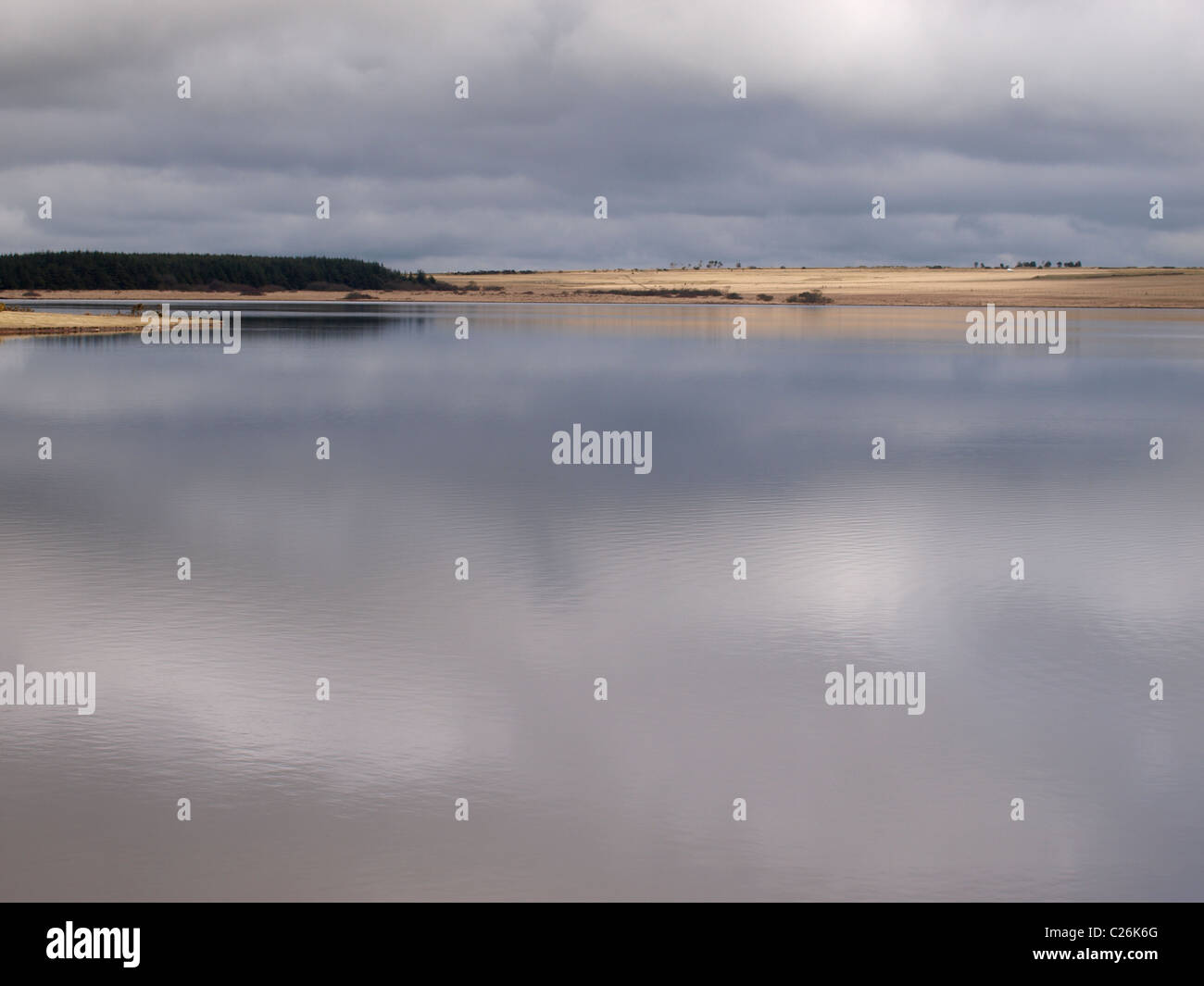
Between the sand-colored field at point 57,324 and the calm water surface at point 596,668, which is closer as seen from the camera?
the calm water surface at point 596,668

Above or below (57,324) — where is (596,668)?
below

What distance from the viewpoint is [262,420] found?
34.8 metres

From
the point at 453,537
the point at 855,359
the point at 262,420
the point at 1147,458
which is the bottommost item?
the point at 453,537

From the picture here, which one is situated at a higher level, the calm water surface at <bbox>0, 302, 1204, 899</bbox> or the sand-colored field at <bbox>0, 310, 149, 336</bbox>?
the sand-colored field at <bbox>0, 310, 149, 336</bbox>

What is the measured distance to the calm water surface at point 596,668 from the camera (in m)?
8.85

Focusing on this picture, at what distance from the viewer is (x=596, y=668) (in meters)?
12.8

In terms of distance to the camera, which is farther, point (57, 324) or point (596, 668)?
point (57, 324)

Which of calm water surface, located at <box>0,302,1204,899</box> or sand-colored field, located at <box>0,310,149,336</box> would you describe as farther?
sand-colored field, located at <box>0,310,149,336</box>

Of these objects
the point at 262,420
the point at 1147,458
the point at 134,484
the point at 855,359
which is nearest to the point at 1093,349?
the point at 855,359

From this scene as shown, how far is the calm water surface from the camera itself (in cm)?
885

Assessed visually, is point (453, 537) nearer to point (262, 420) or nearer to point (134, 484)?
point (134, 484)

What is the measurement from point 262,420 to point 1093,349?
5641cm

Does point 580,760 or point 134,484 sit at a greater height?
point 134,484

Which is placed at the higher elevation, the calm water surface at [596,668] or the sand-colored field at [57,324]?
the sand-colored field at [57,324]
